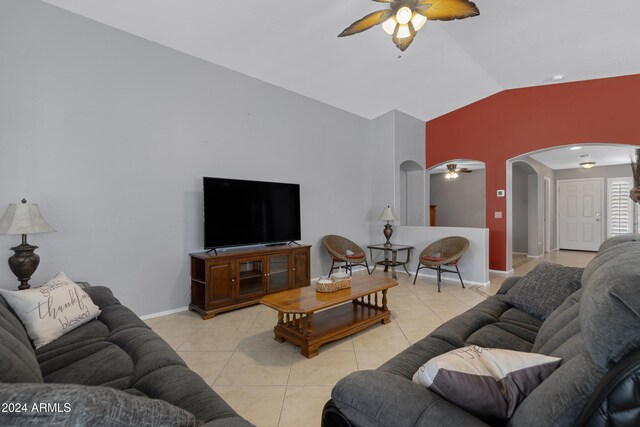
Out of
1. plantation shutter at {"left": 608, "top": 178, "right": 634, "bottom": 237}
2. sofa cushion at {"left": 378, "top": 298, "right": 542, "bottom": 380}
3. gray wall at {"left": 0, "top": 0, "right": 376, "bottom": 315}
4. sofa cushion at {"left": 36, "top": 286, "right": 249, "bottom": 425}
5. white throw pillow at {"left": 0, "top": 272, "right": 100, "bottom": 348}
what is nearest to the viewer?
sofa cushion at {"left": 36, "top": 286, "right": 249, "bottom": 425}

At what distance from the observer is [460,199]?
365 inches

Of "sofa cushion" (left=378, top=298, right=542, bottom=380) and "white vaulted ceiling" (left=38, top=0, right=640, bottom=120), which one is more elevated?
"white vaulted ceiling" (left=38, top=0, right=640, bottom=120)

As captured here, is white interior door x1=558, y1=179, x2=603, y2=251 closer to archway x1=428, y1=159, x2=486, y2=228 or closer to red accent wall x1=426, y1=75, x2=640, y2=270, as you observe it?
archway x1=428, y1=159, x2=486, y2=228

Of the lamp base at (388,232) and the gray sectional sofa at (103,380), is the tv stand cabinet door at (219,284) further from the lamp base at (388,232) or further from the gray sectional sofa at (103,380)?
the lamp base at (388,232)

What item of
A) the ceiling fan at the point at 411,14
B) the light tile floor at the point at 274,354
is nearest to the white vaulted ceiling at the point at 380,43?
the ceiling fan at the point at 411,14

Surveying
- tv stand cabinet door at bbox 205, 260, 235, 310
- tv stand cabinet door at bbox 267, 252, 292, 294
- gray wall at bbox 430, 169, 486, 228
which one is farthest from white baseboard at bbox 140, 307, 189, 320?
gray wall at bbox 430, 169, 486, 228

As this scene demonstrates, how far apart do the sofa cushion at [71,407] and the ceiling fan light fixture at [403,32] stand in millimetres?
3217

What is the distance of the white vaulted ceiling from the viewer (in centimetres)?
A: 318

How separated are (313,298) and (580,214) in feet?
31.5

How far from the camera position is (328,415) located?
1124mm

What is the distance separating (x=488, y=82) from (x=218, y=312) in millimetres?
5502

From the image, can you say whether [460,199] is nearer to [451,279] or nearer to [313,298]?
[451,279]

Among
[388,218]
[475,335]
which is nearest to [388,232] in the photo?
[388,218]

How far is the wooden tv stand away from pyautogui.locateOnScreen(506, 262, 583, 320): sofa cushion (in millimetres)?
2621
